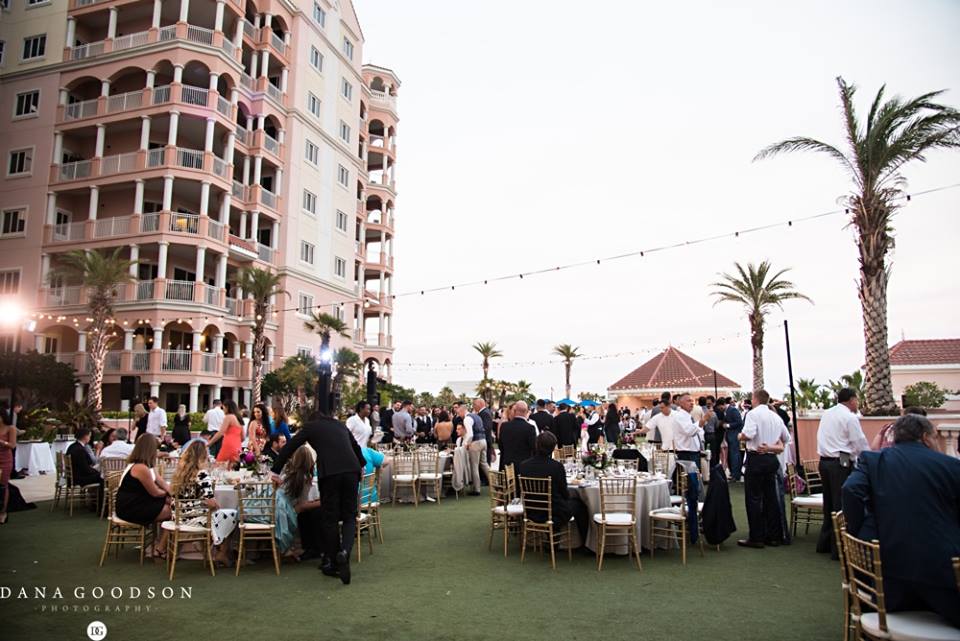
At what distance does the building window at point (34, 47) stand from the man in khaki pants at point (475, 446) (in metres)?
30.3

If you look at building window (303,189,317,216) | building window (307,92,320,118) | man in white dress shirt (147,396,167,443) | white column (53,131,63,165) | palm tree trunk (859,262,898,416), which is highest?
building window (307,92,320,118)

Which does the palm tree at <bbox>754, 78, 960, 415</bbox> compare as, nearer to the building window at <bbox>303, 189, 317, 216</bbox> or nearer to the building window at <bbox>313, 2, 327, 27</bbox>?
the building window at <bbox>303, 189, 317, 216</bbox>

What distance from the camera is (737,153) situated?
15867mm

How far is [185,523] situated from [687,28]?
1451cm

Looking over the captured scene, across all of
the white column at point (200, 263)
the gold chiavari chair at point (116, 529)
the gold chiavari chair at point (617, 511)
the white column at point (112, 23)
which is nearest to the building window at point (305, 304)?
the white column at point (200, 263)

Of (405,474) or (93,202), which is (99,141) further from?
(405,474)

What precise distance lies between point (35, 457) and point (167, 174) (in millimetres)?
14111

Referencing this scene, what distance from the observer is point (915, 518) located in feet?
12.1

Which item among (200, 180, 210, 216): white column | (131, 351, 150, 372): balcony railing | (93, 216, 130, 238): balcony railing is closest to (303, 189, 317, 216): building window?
(200, 180, 210, 216): white column

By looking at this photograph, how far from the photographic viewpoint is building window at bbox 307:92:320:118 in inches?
1348

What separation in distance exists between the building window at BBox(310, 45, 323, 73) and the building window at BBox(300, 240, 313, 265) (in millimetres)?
10162

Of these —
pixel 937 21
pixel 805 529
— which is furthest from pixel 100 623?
pixel 937 21

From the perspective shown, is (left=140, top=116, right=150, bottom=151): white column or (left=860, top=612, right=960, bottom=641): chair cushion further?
(left=140, top=116, right=150, bottom=151): white column

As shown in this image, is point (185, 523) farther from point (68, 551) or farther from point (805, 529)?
point (805, 529)
